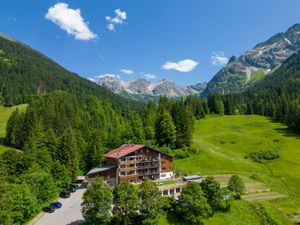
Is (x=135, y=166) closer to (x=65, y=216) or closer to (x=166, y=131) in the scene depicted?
(x=166, y=131)

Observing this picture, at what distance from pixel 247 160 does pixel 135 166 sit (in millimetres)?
41835

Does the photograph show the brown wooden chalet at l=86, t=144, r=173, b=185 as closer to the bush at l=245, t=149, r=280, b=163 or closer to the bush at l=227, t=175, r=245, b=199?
the bush at l=227, t=175, r=245, b=199

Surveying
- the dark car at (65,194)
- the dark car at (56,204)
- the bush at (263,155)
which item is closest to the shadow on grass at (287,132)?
the bush at (263,155)

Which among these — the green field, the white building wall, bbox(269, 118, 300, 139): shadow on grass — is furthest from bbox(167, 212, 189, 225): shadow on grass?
bbox(269, 118, 300, 139): shadow on grass

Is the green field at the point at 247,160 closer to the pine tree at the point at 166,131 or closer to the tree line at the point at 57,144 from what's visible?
the pine tree at the point at 166,131

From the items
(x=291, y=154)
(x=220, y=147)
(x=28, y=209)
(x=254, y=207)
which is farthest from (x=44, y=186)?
(x=291, y=154)

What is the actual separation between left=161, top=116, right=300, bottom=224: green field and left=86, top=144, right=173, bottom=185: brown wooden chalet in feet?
25.4

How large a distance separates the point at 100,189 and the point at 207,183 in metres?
22.0

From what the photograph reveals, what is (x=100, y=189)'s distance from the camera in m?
49.2

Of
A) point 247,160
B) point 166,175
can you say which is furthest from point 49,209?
point 247,160

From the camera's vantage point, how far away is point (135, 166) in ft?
248

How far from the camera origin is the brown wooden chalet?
240 feet

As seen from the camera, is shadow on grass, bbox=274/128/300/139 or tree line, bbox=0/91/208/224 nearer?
tree line, bbox=0/91/208/224

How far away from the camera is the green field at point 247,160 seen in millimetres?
60094
